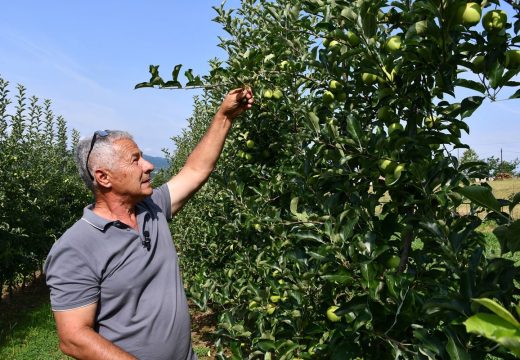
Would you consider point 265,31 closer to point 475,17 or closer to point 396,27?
point 396,27

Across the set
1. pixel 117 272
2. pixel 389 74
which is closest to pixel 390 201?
pixel 389 74

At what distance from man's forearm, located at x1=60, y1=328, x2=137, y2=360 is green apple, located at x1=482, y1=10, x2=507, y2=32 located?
5.46 ft

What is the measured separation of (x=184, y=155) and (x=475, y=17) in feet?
31.5

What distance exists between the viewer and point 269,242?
3262 mm

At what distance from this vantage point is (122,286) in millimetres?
1891

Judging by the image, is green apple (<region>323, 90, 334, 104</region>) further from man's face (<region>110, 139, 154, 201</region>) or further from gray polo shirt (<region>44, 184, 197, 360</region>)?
gray polo shirt (<region>44, 184, 197, 360</region>)

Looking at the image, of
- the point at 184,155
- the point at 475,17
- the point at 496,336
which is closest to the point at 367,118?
the point at 475,17

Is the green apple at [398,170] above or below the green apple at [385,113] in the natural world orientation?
below

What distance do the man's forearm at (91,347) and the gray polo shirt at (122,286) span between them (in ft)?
0.39

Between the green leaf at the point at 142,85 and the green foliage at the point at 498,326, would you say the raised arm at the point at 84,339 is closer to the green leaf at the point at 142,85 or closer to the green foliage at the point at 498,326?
the green leaf at the point at 142,85

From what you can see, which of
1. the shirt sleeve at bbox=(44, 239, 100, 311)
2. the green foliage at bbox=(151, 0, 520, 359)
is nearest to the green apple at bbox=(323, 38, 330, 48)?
the green foliage at bbox=(151, 0, 520, 359)

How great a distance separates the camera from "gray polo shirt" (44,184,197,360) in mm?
1800

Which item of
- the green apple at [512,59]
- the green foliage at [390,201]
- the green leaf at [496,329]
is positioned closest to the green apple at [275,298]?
the green foliage at [390,201]

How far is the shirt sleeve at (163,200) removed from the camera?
2.45 m
